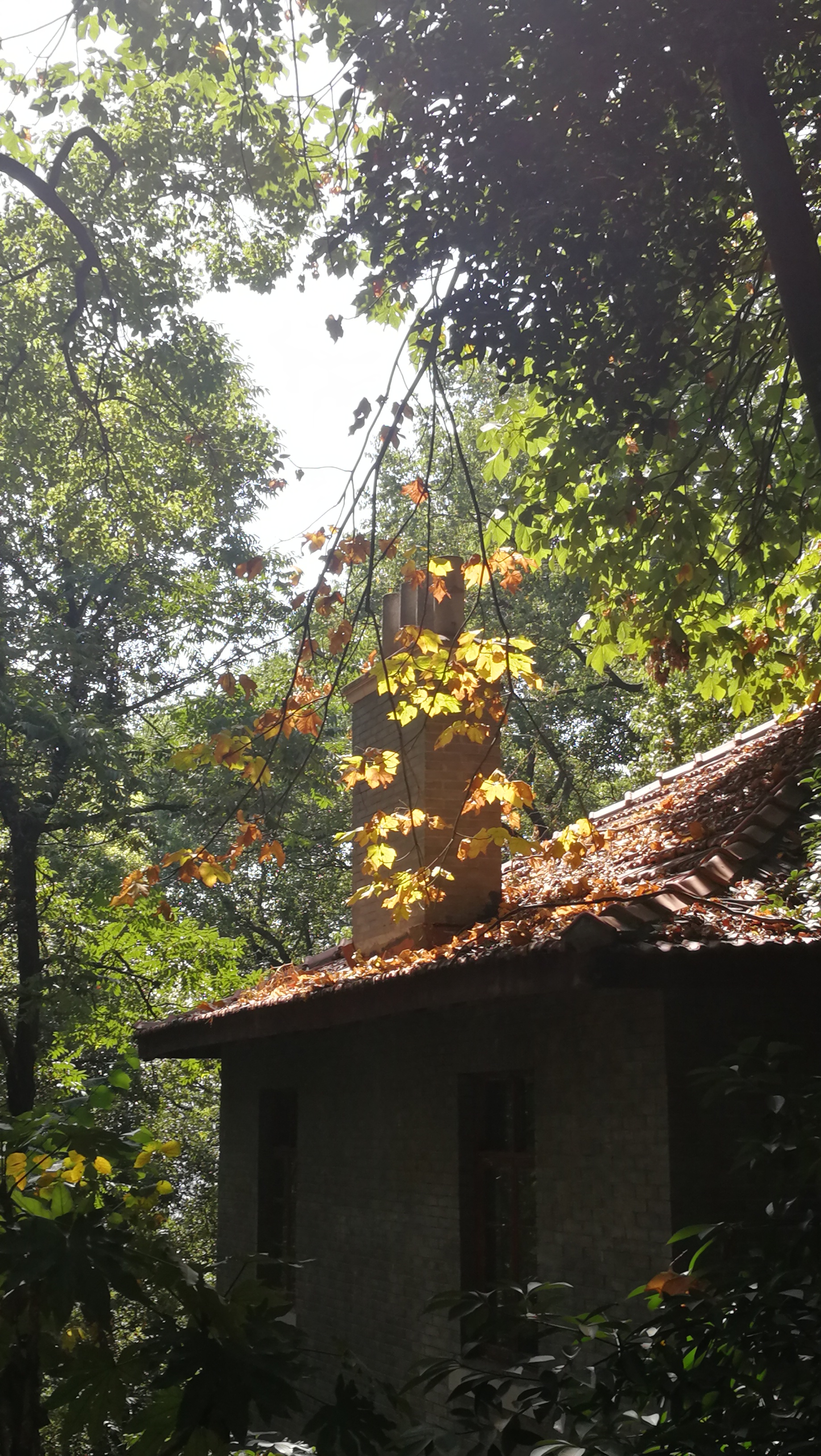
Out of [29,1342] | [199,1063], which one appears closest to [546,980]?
[29,1342]

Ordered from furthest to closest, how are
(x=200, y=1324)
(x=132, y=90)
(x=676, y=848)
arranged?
(x=132, y=90), (x=676, y=848), (x=200, y=1324)

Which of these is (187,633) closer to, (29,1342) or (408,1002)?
(408,1002)

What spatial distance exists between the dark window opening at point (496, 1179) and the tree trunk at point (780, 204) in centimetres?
439

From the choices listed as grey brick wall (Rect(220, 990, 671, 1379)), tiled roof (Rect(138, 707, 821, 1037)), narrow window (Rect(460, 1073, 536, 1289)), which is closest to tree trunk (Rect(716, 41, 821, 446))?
tiled roof (Rect(138, 707, 821, 1037))

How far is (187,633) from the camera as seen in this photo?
A: 73.2ft

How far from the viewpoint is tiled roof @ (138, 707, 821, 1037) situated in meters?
5.39

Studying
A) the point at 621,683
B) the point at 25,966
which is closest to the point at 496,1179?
the point at 25,966

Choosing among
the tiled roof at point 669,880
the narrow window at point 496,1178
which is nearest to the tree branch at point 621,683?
the tiled roof at point 669,880

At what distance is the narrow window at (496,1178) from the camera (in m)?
7.19

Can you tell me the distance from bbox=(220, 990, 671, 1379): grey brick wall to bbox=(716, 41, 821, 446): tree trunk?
3.02 meters

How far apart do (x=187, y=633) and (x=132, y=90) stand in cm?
1460

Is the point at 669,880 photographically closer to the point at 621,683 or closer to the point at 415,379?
the point at 415,379

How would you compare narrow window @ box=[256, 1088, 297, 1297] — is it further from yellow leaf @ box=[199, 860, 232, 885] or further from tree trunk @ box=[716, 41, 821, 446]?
tree trunk @ box=[716, 41, 821, 446]

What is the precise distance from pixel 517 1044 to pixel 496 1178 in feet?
3.19
